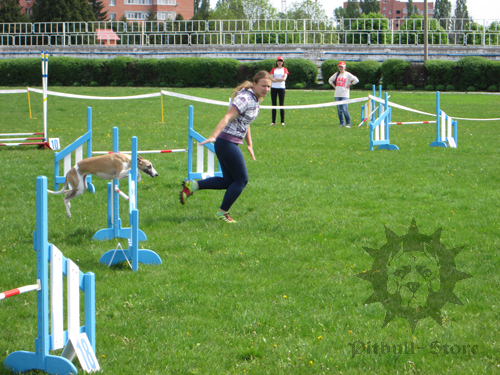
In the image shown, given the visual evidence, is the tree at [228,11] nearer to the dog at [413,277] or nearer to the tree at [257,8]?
the tree at [257,8]

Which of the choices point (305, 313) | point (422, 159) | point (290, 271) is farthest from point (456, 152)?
point (305, 313)

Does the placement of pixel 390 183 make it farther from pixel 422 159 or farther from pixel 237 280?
pixel 237 280

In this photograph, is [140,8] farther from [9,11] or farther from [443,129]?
[443,129]

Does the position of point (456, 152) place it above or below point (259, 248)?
above

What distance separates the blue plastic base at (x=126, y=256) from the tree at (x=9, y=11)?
6816 cm

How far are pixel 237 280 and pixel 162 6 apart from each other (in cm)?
9884

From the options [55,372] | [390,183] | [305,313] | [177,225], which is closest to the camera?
[55,372]

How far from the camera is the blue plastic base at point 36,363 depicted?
3.39 meters

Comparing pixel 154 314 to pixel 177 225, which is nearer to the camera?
pixel 154 314

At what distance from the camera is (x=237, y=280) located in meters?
5.21

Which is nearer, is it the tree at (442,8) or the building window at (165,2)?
the building window at (165,2)

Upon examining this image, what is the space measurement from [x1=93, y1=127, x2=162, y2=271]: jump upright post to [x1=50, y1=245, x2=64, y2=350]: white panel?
5.87ft

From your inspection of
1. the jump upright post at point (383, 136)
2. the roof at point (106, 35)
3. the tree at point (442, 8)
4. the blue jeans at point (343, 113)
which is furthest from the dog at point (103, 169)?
the tree at point (442, 8)

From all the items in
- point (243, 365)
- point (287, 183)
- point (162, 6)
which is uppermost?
point (162, 6)
